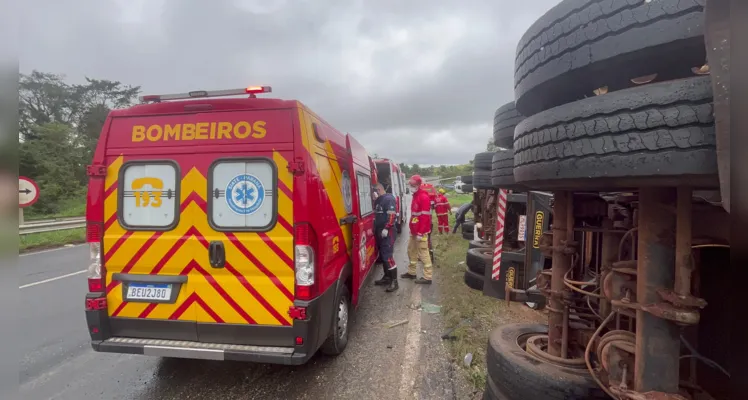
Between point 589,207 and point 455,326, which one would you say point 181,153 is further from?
point 455,326

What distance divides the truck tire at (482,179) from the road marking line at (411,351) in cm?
201

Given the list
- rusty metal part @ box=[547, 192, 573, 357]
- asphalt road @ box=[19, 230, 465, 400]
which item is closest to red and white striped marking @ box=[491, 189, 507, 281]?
asphalt road @ box=[19, 230, 465, 400]

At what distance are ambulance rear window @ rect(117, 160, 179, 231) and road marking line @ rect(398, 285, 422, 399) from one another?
2.31m

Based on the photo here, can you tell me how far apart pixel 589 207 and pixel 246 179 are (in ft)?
8.06

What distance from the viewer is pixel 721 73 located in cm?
92

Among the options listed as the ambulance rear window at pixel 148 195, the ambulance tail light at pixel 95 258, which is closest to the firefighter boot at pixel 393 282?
the ambulance rear window at pixel 148 195

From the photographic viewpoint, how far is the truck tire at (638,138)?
1.02m

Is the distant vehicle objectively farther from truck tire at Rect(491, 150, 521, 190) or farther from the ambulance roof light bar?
truck tire at Rect(491, 150, 521, 190)

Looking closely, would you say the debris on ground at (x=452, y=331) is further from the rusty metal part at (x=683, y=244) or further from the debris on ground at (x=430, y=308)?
the rusty metal part at (x=683, y=244)

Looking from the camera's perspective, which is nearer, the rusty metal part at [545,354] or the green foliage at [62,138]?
the rusty metal part at [545,354]

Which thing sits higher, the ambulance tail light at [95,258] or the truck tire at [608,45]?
the truck tire at [608,45]

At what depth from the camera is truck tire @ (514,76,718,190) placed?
3.34 feet

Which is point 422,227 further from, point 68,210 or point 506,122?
point 68,210

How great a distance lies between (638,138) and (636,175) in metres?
0.11
